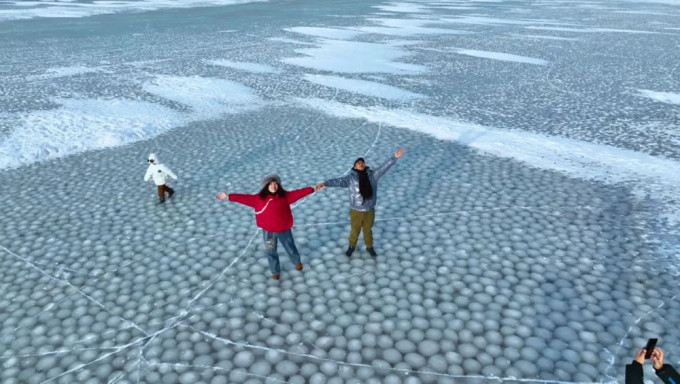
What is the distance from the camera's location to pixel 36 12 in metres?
39.5

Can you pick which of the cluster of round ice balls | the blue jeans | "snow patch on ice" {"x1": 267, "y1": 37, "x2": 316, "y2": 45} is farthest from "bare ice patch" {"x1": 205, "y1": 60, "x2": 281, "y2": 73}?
the blue jeans

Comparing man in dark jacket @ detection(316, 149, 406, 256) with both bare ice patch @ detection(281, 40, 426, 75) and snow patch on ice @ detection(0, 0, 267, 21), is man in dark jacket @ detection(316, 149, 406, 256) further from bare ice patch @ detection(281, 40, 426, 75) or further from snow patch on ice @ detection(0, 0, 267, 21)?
snow patch on ice @ detection(0, 0, 267, 21)

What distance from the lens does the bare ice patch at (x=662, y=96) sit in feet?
46.0

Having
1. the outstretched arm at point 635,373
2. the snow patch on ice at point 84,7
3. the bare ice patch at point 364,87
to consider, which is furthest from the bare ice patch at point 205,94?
the snow patch on ice at point 84,7

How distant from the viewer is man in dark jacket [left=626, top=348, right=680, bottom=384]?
9.60ft

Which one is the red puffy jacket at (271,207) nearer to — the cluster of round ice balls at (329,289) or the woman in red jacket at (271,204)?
the woman in red jacket at (271,204)

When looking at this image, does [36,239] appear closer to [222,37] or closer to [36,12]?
[222,37]

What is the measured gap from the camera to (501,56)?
2102 centimetres

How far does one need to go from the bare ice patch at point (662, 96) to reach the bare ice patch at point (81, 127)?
1323cm

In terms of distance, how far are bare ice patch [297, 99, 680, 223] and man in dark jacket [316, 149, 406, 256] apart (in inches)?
191

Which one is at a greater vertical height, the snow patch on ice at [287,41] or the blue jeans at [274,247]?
the snow patch on ice at [287,41]

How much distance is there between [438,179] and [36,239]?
6434 millimetres

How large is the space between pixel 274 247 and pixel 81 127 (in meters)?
8.59

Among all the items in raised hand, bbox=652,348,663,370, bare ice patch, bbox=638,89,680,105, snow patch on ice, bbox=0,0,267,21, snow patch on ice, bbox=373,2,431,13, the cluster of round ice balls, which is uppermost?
snow patch on ice, bbox=0,0,267,21
